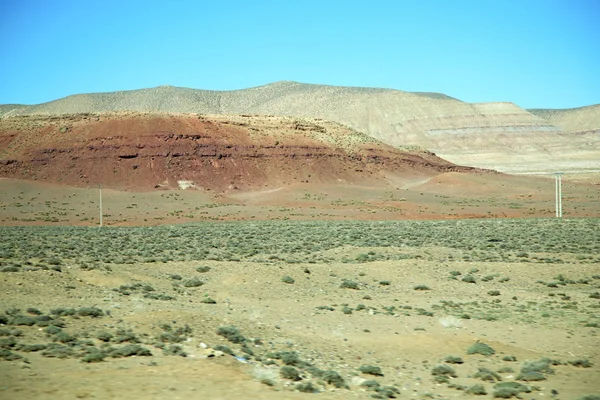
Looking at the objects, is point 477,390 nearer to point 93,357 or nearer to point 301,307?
point 93,357

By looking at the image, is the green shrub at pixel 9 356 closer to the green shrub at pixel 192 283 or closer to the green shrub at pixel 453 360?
the green shrub at pixel 453 360

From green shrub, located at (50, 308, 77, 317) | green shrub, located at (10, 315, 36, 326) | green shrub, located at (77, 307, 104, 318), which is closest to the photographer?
green shrub, located at (10, 315, 36, 326)

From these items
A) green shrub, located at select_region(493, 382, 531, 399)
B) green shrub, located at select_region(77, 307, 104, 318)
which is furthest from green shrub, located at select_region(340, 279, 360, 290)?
green shrub, located at select_region(493, 382, 531, 399)

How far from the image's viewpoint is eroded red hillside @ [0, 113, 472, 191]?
81812 millimetres

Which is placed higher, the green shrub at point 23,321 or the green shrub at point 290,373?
the green shrub at point 23,321

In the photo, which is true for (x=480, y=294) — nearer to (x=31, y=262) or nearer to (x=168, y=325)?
(x=168, y=325)

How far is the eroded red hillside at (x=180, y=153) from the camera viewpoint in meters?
81.8

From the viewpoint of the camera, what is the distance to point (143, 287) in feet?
64.9

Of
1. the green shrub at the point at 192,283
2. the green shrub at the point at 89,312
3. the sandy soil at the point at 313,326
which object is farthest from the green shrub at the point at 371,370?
the green shrub at the point at 192,283

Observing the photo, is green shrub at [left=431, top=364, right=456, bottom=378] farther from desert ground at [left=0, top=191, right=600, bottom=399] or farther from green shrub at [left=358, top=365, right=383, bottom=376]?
green shrub at [left=358, top=365, right=383, bottom=376]

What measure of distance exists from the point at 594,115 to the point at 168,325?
205 m

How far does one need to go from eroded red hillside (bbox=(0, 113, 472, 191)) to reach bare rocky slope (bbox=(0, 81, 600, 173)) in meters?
67.4

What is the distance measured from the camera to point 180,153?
84438mm

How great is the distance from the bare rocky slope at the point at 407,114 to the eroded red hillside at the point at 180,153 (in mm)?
67414
